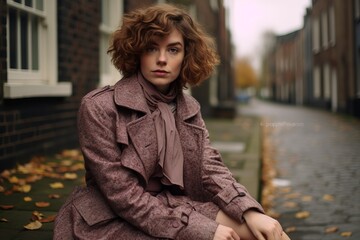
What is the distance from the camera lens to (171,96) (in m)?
2.40

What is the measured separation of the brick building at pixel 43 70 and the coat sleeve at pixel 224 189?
2.89 meters

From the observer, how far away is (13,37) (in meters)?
5.14

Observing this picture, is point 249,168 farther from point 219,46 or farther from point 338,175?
point 219,46

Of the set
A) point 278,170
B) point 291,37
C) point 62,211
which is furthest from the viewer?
point 291,37

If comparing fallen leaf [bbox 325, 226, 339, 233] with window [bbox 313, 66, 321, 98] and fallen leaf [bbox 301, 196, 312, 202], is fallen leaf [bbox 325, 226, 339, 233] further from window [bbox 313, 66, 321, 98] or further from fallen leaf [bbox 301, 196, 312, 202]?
window [bbox 313, 66, 321, 98]

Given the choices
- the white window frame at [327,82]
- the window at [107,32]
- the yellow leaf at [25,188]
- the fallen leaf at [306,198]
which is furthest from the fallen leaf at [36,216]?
the white window frame at [327,82]

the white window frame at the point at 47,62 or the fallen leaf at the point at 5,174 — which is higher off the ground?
the white window frame at the point at 47,62

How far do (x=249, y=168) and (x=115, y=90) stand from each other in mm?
4421

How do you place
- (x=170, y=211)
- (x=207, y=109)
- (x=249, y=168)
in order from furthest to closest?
(x=207, y=109), (x=249, y=168), (x=170, y=211)

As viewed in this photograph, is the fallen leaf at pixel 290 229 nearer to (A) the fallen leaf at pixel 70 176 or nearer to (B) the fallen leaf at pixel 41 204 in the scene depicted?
(B) the fallen leaf at pixel 41 204

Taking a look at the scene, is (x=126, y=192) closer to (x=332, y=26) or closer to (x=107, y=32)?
(x=107, y=32)

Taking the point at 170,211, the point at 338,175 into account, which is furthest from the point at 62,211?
the point at 338,175

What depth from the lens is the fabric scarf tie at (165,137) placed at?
87.9 inches

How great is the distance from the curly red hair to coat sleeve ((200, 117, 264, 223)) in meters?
0.35
